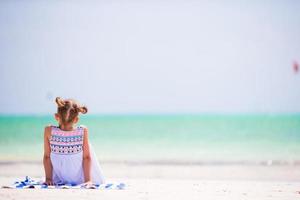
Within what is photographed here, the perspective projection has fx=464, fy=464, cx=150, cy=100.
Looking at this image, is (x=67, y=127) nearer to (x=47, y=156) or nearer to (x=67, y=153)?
(x=67, y=153)

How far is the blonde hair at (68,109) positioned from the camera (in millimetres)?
4865

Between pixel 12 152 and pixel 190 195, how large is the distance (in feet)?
30.6

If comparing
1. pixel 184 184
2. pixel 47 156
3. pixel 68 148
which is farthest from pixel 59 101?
pixel 184 184

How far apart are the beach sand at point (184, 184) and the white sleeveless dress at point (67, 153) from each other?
33 centimetres

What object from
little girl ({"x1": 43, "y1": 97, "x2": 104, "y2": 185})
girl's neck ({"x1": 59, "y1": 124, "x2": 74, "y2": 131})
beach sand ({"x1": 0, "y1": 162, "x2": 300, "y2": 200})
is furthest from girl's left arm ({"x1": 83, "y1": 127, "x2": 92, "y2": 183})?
beach sand ({"x1": 0, "y1": 162, "x2": 300, "y2": 200})

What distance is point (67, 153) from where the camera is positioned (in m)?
4.99

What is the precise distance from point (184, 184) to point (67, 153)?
5.85 feet

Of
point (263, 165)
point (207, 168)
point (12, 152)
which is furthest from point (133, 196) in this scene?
point (12, 152)

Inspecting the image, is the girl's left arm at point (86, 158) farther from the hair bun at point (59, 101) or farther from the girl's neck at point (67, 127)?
the hair bun at point (59, 101)

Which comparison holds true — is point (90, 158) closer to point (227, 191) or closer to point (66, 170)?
point (66, 170)

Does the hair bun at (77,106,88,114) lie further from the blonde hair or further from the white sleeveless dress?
the white sleeveless dress

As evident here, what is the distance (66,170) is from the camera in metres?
5.03

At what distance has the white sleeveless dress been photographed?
4949mm

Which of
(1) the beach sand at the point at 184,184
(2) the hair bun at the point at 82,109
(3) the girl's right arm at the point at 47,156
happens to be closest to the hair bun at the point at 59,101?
(2) the hair bun at the point at 82,109
